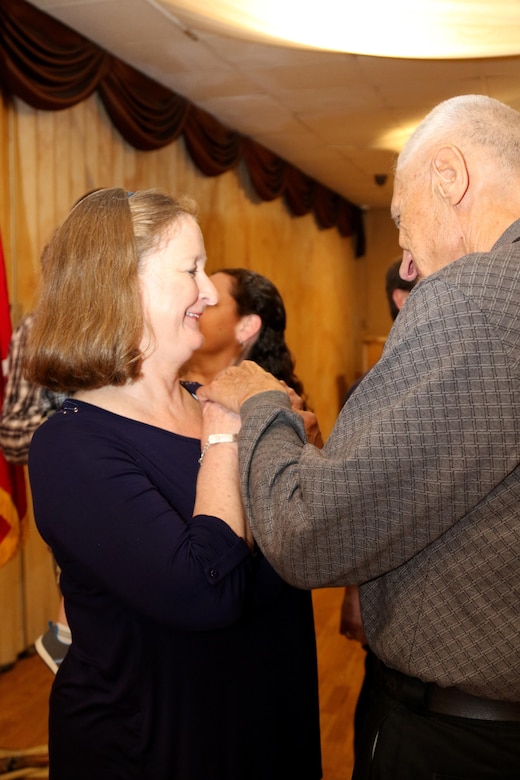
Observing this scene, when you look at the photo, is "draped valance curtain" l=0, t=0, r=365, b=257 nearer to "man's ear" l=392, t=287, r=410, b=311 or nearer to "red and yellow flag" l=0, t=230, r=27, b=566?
"red and yellow flag" l=0, t=230, r=27, b=566

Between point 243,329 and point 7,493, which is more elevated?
point 243,329

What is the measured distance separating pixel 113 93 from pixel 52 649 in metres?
3.45

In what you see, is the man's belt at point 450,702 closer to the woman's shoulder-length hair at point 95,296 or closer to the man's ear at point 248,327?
the woman's shoulder-length hair at point 95,296

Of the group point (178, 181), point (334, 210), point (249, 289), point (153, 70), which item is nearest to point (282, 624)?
point (249, 289)

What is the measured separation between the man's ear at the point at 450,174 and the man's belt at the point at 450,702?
2.61ft

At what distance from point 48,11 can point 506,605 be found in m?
4.12

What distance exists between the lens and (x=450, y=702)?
1.18 meters

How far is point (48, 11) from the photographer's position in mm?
4090

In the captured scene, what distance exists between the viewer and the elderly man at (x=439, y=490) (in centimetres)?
104

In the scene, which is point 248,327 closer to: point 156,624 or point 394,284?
point 394,284

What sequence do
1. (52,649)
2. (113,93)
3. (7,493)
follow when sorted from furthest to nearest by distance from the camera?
(113,93)
(7,493)
(52,649)

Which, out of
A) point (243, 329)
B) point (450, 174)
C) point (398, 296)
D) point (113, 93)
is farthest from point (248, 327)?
point (113, 93)

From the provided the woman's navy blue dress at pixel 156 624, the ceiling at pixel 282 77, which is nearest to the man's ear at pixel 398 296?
the woman's navy blue dress at pixel 156 624

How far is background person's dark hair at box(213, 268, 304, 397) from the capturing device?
8.63 feet
